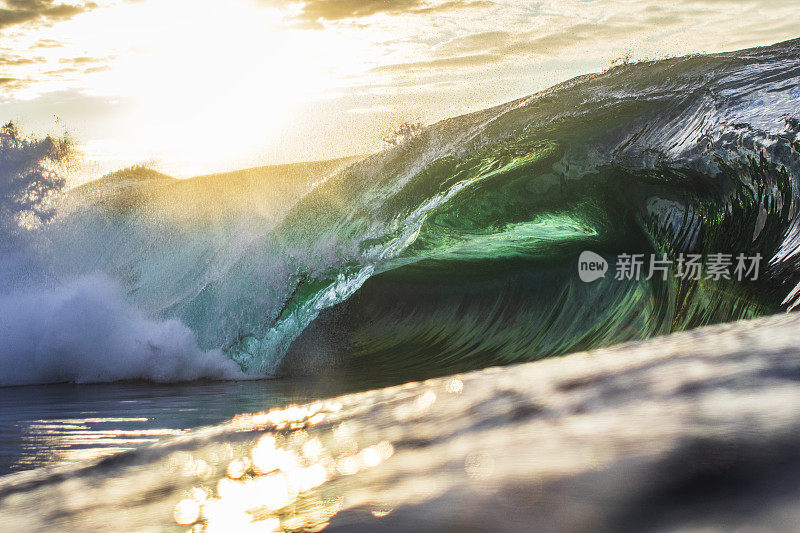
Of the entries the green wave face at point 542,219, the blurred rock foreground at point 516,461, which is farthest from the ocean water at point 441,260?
the blurred rock foreground at point 516,461

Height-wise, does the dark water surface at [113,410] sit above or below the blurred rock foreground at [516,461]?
below

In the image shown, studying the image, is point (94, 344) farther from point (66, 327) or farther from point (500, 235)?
point (500, 235)

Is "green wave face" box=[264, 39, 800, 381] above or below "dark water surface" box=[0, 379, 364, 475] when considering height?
above

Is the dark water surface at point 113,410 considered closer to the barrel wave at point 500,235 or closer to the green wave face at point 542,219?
the barrel wave at point 500,235

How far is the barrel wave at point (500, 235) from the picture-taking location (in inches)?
152

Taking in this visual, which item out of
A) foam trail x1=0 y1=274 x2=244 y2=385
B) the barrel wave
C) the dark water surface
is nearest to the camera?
the dark water surface

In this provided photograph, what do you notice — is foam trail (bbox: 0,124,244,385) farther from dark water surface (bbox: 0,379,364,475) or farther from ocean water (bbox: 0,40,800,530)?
dark water surface (bbox: 0,379,364,475)

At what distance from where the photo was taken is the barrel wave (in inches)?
152

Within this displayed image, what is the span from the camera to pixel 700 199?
12.8 feet

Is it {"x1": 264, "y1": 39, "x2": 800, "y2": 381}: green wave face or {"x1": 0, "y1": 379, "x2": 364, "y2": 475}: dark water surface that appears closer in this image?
{"x1": 0, "y1": 379, "x2": 364, "y2": 475}: dark water surface

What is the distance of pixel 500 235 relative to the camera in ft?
16.5

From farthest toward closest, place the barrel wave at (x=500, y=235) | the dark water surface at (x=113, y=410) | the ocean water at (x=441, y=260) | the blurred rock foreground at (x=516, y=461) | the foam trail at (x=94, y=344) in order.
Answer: the foam trail at (x=94, y=344) → the barrel wave at (x=500, y=235) → the ocean water at (x=441, y=260) → the dark water surface at (x=113, y=410) → the blurred rock foreground at (x=516, y=461)

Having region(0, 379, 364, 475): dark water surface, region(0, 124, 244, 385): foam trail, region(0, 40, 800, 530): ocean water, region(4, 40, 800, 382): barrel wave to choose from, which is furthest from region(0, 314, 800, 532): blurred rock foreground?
region(0, 124, 244, 385): foam trail

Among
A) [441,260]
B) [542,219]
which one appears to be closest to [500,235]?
[542,219]
